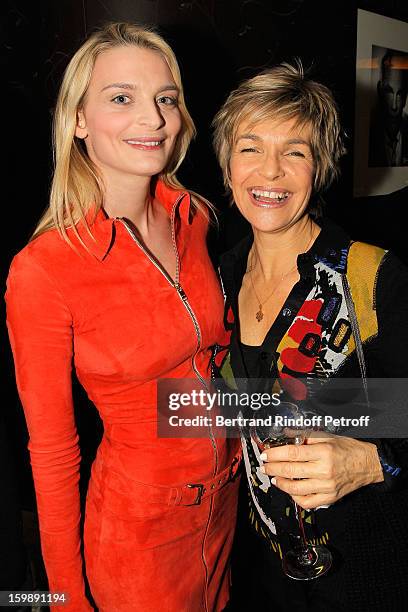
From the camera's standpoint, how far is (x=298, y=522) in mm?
1386

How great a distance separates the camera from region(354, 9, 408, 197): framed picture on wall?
9.95 ft

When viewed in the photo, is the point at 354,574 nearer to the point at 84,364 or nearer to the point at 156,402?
the point at 156,402

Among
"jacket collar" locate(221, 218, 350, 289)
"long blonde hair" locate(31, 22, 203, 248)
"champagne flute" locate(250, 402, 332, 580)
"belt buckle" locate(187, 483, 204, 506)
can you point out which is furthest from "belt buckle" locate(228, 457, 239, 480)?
"long blonde hair" locate(31, 22, 203, 248)

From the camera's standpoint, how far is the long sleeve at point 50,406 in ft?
4.18

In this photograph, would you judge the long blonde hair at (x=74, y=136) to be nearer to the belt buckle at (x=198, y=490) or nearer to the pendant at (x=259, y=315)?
the pendant at (x=259, y=315)

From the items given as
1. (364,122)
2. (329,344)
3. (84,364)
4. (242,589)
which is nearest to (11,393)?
(84,364)

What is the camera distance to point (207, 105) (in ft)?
7.91

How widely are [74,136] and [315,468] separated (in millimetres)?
1047

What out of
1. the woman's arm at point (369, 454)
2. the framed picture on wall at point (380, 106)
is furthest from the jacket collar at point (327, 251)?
the framed picture on wall at point (380, 106)

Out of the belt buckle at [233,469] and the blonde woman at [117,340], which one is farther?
the belt buckle at [233,469]

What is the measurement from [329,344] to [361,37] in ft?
7.57

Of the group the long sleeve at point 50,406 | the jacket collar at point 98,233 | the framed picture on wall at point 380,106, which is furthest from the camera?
the framed picture on wall at point 380,106

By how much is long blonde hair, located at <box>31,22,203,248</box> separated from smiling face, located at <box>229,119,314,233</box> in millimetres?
336

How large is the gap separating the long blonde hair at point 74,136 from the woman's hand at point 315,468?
2.44 feet
